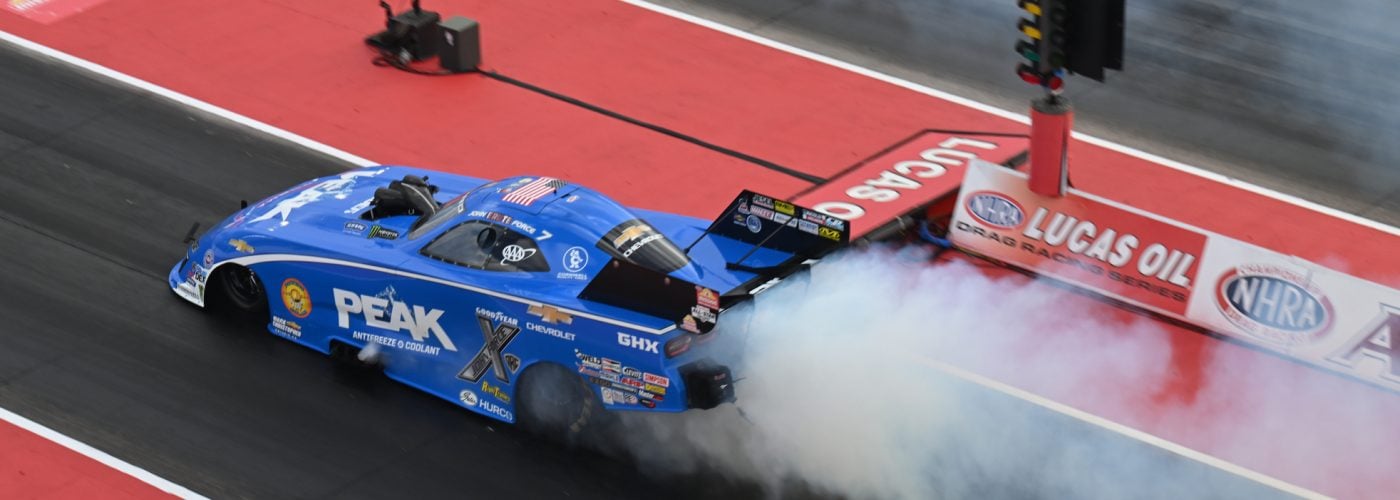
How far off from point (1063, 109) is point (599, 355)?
539 cm

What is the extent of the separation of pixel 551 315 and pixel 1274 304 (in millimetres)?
5700

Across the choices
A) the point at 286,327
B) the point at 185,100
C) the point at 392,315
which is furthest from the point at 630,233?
the point at 185,100

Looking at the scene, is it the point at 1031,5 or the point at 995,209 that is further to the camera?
the point at 995,209

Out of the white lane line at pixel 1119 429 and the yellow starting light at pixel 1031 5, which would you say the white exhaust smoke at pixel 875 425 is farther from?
the yellow starting light at pixel 1031 5

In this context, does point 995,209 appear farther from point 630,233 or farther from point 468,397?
point 468,397

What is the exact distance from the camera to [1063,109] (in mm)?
15227

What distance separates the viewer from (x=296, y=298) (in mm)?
13344

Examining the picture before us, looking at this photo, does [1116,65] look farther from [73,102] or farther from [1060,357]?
[73,102]

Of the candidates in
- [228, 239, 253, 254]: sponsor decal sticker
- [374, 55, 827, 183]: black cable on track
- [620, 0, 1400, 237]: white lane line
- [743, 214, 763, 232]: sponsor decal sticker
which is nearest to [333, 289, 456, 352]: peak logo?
[228, 239, 253, 254]: sponsor decal sticker

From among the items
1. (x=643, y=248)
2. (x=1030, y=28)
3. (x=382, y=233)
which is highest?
(x=1030, y=28)

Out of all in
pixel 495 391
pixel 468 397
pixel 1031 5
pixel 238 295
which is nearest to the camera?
pixel 495 391

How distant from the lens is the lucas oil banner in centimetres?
1331

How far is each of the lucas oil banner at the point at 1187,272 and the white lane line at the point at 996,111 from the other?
2.89 metres

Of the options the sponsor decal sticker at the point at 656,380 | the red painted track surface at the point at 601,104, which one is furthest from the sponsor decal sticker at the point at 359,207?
the red painted track surface at the point at 601,104
